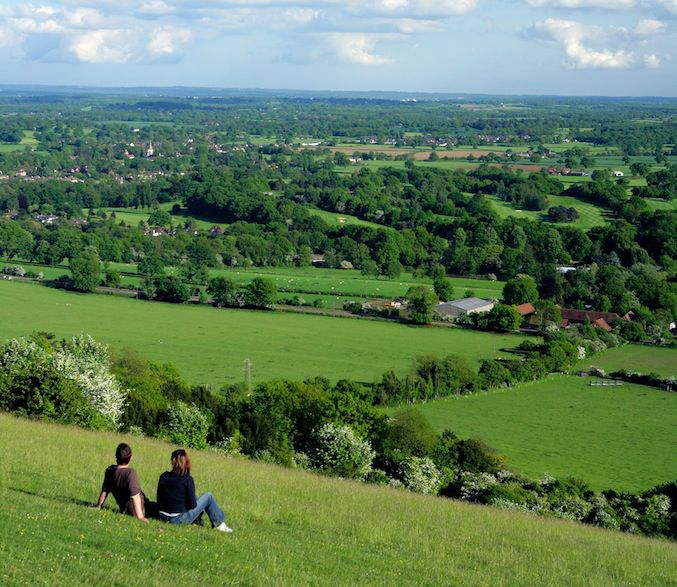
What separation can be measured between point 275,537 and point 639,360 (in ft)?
140

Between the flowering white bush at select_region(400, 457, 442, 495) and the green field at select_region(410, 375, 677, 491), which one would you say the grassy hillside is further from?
the green field at select_region(410, 375, 677, 491)

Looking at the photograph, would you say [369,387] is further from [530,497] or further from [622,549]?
[622,549]

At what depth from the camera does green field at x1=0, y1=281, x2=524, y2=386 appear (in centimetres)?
4762

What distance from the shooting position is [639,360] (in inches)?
2026

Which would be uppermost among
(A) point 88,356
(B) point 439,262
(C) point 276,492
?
(C) point 276,492

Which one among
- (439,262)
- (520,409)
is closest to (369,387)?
(520,409)

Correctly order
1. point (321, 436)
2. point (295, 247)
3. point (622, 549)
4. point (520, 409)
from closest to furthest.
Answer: point (622, 549)
point (321, 436)
point (520, 409)
point (295, 247)

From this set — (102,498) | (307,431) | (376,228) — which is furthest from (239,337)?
(376,228)

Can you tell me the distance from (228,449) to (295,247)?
64.5 meters

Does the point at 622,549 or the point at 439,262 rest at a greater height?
the point at 622,549

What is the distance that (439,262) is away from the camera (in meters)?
86.9

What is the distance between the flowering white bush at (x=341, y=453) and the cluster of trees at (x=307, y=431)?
0.03 m

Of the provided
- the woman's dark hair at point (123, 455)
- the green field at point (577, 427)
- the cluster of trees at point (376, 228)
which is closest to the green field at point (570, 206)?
the cluster of trees at point (376, 228)

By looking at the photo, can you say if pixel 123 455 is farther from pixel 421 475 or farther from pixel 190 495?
pixel 421 475
